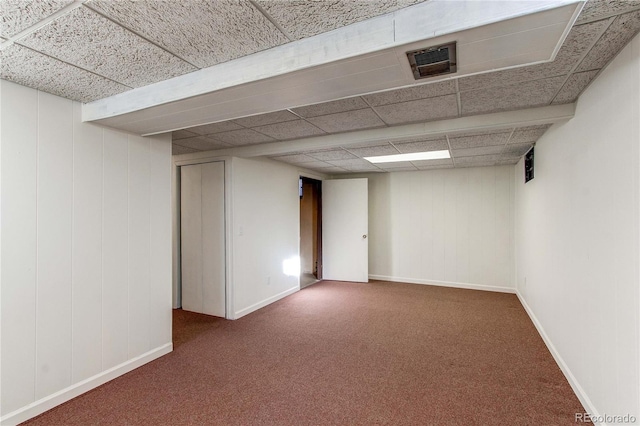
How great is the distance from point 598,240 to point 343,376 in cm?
207

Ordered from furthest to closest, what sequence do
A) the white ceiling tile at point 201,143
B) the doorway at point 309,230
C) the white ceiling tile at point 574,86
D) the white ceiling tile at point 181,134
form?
the doorway at point 309,230 → the white ceiling tile at point 201,143 → the white ceiling tile at point 181,134 → the white ceiling tile at point 574,86

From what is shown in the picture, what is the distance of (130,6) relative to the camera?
1.25 metres

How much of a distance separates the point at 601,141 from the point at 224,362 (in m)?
3.33

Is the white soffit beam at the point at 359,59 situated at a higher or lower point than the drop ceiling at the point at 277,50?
lower

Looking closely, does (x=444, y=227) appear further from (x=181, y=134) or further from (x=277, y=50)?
(x=277, y=50)

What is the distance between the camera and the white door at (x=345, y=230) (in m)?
5.98

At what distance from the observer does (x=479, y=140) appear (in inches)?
138

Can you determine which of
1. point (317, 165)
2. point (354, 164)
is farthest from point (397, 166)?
point (317, 165)

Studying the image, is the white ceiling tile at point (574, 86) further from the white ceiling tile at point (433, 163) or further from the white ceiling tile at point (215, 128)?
the white ceiling tile at point (215, 128)

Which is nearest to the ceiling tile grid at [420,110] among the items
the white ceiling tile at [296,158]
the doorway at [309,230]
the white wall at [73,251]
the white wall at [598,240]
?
the white wall at [598,240]

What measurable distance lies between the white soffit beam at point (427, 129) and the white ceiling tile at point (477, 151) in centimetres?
115

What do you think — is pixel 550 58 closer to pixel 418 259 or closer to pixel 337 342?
pixel 337 342

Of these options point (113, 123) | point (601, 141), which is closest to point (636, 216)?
point (601, 141)

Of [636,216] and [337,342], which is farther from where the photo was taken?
[337,342]
